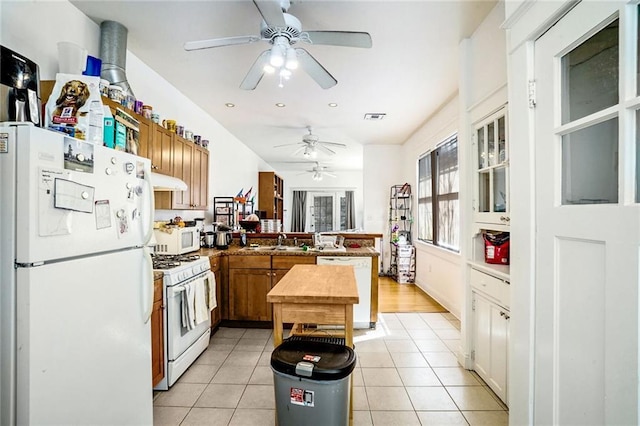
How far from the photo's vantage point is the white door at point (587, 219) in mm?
936

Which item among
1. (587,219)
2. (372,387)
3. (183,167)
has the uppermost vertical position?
(183,167)

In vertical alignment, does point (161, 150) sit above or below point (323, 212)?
above

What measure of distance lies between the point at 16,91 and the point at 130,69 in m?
1.56

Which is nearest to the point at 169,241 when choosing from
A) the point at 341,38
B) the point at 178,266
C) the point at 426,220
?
the point at 178,266

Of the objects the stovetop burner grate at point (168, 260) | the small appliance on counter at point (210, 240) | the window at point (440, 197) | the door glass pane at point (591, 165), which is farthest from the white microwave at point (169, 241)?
the window at point (440, 197)

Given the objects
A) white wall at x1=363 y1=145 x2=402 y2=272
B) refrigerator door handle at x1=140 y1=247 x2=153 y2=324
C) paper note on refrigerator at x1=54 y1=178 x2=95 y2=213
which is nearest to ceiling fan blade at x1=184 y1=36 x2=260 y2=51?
paper note on refrigerator at x1=54 y1=178 x2=95 y2=213

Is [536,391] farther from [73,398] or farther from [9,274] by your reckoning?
[9,274]

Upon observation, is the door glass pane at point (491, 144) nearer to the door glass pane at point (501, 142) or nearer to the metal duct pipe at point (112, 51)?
the door glass pane at point (501, 142)

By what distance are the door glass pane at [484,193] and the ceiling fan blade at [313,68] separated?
141 cm

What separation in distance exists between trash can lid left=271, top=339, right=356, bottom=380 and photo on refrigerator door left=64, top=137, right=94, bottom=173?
1.26m

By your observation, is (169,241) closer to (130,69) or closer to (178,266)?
(178,266)

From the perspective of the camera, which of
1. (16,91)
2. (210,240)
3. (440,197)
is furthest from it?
(440,197)

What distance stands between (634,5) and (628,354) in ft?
3.52

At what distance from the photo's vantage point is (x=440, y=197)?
4781mm
